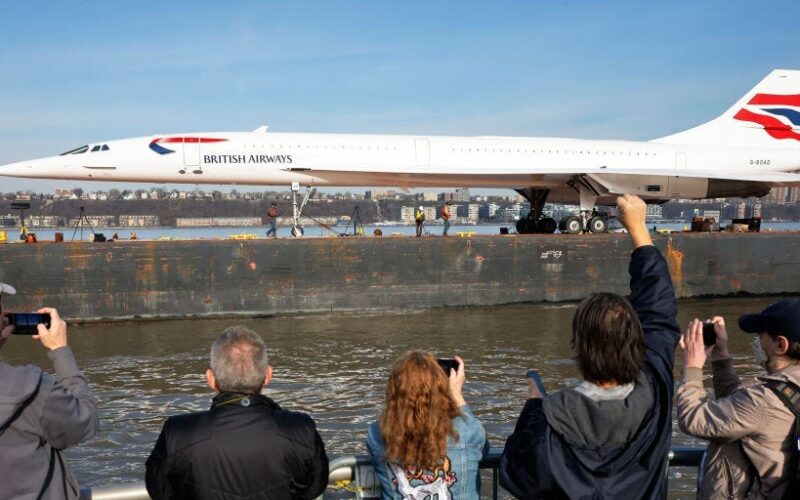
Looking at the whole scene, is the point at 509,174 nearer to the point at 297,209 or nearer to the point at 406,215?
the point at 297,209

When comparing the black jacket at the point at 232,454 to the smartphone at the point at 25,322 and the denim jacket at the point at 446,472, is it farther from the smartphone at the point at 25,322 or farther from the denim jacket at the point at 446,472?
the smartphone at the point at 25,322

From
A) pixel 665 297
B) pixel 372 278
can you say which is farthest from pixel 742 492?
pixel 372 278

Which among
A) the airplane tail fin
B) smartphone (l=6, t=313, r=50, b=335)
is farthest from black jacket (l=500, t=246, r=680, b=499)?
the airplane tail fin

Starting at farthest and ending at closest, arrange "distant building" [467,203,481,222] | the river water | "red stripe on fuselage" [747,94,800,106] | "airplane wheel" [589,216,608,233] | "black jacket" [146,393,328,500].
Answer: "distant building" [467,203,481,222]
"red stripe on fuselage" [747,94,800,106]
"airplane wheel" [589,216,608,233]
the river water
"black jacket" [146,393,328,500]

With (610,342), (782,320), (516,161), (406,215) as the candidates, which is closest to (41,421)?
(610,342)

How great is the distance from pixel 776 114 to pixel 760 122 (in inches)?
24.8

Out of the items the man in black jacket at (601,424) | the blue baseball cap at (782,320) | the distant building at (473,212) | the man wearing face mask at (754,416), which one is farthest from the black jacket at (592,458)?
the distant building at (473,212)

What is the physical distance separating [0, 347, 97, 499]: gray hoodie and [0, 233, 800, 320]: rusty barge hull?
1282cm

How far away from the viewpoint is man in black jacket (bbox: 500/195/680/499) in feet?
6.84

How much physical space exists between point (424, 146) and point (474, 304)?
18.7ft

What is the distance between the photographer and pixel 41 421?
2104 millimetres

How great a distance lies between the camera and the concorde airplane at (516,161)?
1722 centimetres

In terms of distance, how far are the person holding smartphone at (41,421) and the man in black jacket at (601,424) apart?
1.56m

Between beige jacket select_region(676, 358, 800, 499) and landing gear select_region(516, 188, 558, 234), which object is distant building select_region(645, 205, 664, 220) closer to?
landing gear select_region(516, 188, 558, 234)
